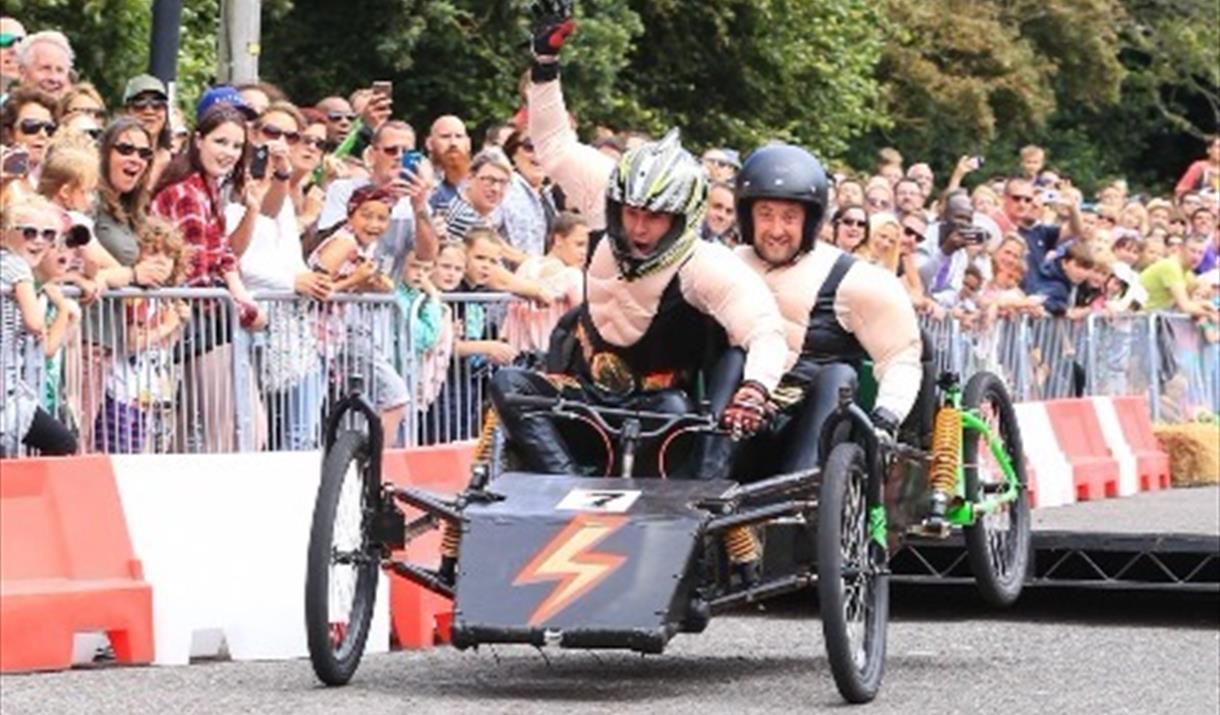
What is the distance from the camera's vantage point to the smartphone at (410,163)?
53.2ft

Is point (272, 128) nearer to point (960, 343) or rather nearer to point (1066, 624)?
point (1066, 624)

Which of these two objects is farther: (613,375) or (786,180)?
(786,180)

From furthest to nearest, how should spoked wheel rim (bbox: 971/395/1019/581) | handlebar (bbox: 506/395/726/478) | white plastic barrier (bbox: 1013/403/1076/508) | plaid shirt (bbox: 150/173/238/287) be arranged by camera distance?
white plastic barrier (bbox: 1013/403/1076/508)
spoked wheel rim (bbox: 971/395/1019/581)
plaid shirt (bbox: 150/173/238/287)
handlebar (bbox: 506/395/726/478)

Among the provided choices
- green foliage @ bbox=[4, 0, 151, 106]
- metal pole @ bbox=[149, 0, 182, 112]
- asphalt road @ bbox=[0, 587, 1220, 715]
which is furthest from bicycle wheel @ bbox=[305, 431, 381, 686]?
green foliage @ bbox=[4, 0, 151, 106]

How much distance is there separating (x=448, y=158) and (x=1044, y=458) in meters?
5.24

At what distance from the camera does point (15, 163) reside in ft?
45.0

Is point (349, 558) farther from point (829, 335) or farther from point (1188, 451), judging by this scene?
point (1188, 451)

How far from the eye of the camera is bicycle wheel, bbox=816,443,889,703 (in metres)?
11.8

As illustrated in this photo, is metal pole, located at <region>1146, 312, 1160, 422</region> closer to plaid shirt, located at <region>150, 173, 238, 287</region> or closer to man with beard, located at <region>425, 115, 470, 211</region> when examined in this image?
man with beard, located at <region>425, 115, 470, 211</region>

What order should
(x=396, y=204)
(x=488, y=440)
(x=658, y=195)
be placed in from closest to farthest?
(x=658, y=195) → (x=488, y=440) → (x=396, y=204)

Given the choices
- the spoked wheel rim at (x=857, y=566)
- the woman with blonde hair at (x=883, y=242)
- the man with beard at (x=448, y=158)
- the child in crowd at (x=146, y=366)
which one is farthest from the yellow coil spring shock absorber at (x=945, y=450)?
the woman with blonde hair at (x=883, y=242)

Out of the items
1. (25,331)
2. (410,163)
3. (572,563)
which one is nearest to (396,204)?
(410,163)

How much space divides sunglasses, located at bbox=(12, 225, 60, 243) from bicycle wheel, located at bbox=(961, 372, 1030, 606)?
3913 millimetres

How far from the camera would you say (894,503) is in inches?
536
